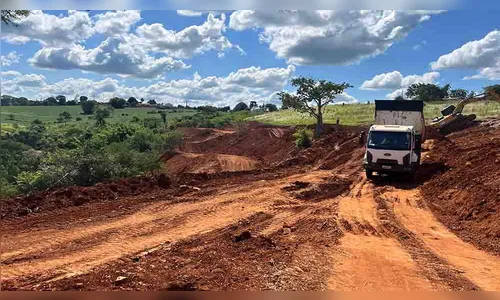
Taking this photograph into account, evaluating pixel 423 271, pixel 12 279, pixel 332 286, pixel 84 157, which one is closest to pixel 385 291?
pixel 332 286

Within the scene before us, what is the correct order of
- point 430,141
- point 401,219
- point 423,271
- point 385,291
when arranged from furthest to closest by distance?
point 430,141
point 401,219
point 423,271
point 385,291

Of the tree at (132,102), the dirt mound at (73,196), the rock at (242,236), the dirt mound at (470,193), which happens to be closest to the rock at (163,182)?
the dirt mound at (73,196)

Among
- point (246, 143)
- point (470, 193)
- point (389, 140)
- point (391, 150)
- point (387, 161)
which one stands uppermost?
point (389, 140)

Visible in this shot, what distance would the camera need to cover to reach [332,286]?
7.07 meters

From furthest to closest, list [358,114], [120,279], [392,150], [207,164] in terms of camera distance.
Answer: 1. [358,114]
2. [207,164]
3. [392,150]
4. [120,279]

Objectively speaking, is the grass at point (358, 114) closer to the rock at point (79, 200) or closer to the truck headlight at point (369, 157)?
the truck headlight at point (369, 157)

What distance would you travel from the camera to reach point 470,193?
13578mm

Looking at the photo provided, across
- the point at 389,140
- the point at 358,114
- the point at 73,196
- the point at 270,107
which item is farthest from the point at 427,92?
the point at 73,196

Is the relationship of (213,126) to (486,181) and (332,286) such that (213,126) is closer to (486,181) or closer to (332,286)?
(486,181)

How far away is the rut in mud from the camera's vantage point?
23.9 ft

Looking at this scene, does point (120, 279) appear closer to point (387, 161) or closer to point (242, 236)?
point (242, 236)

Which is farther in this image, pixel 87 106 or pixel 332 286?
pixel 87 106

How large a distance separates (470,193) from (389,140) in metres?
4.60

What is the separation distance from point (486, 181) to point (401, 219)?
148 inches
